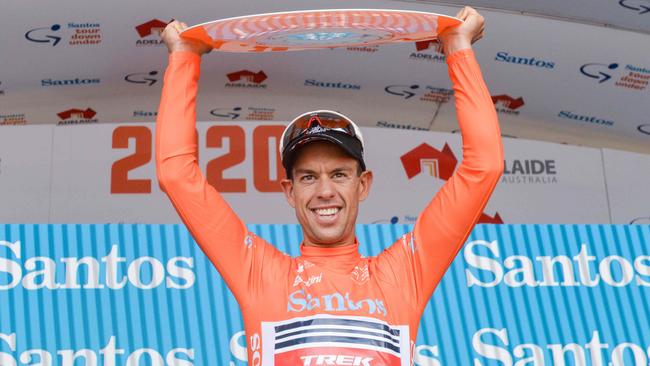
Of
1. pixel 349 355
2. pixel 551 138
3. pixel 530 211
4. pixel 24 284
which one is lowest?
pixel 349 355

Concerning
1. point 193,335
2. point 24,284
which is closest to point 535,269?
point 193,335

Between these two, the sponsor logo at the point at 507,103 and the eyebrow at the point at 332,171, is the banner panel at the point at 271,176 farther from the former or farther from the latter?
the eyebrow at the point at 332,171

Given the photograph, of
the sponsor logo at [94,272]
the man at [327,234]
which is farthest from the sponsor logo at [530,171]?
the man at [327,234]

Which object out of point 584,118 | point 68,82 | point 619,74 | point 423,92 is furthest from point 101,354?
point 584,118

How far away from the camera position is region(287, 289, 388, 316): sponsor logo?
1745 mm

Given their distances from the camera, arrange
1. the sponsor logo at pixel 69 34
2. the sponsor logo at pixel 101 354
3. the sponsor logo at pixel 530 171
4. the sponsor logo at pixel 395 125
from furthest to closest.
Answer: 1. the sponsor logo at pixel 395 125
2. the sponsor logo at pixel 530 171
3. the sponsor logo at pixel 69 34
4. the sponsor logo at pixel 101 354

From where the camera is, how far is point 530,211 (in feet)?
20.5

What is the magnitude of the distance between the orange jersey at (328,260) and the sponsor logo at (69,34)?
4.05m

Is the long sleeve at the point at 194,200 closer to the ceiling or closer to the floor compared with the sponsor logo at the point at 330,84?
closer to the floor

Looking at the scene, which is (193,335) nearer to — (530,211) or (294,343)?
(294,343)

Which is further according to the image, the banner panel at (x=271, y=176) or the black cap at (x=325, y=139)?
the banner panel at (x=271, y=176)

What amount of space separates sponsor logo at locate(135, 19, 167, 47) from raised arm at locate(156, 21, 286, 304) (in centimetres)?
402

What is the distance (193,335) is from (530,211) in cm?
336

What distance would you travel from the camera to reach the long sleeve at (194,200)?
1784mm
